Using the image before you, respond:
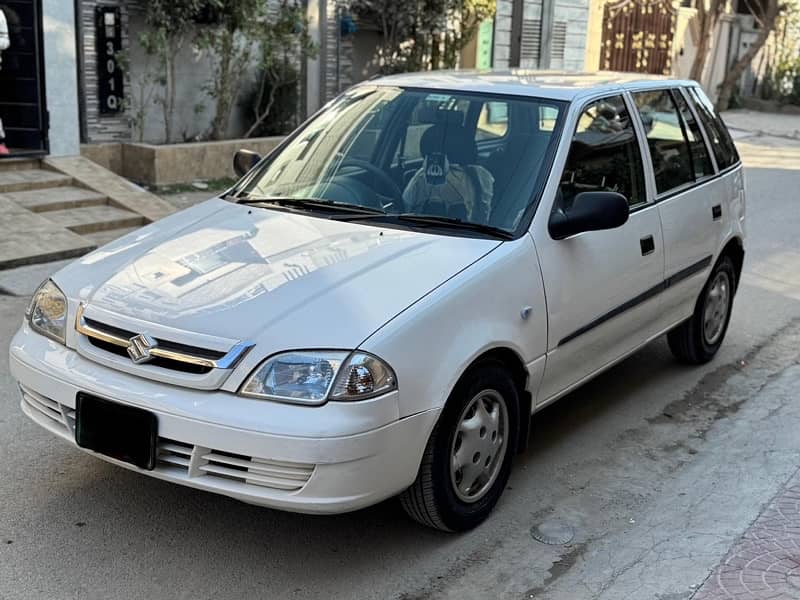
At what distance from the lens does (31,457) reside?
4359mm

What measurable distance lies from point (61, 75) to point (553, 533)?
7846 millimetres

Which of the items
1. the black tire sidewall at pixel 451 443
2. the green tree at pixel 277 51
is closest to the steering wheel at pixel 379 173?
the black tire sidewall at pixel 451 443

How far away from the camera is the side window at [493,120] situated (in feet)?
14.7

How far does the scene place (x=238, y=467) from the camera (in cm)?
325

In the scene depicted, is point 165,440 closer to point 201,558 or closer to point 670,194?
point 201,558

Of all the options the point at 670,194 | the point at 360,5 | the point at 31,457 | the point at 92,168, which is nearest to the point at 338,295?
the point at 31,457

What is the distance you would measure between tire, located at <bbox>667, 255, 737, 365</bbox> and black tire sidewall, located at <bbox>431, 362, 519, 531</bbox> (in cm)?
214

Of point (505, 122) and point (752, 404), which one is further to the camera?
point (752, 404)

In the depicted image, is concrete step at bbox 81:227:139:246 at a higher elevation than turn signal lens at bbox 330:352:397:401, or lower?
lower

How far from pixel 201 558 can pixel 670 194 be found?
3.04 m

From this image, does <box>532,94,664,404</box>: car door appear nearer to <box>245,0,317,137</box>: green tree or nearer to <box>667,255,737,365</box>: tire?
<box>667,255,737,365</box>: tire

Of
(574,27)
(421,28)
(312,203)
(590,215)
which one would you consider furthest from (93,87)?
(574,27)

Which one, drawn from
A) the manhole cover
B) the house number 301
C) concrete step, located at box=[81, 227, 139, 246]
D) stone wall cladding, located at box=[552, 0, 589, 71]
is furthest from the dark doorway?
stone wall cladding, located at box=[552, 0, 589, 71]

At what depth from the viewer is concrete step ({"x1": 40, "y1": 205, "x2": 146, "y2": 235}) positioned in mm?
8664
